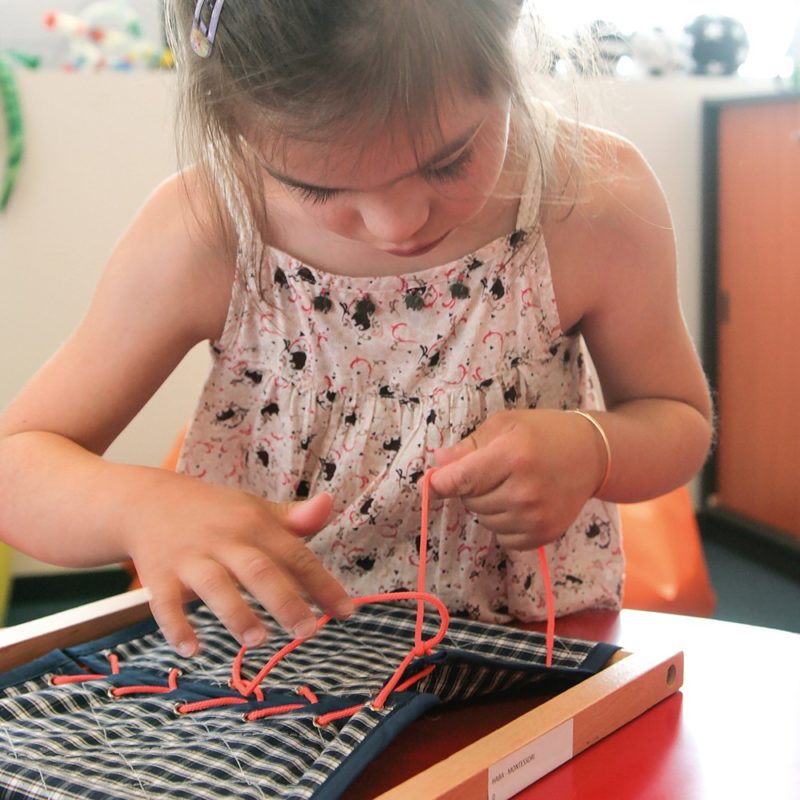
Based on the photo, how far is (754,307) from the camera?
7.19 ft

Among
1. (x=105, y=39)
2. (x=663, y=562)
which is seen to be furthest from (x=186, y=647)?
(x=105, y=39)

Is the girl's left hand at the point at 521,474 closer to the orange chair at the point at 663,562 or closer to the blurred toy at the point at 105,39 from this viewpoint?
the orange chair at the point at 663,562

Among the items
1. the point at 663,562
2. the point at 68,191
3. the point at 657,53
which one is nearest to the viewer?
the point at 663,562

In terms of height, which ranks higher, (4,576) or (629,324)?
(629,324)

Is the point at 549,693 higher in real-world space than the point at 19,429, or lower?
lower

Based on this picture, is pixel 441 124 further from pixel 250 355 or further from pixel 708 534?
pixel 708 534

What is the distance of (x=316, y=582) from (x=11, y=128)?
64.4 inches

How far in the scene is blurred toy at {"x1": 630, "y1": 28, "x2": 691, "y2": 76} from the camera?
2.34 meters

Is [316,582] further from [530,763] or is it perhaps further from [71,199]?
[71,199]

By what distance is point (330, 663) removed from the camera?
59 centimetres

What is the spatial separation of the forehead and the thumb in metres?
0.17

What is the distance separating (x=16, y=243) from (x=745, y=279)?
1.51 m

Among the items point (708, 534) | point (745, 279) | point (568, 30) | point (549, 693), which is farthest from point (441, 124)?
point (708, 534)

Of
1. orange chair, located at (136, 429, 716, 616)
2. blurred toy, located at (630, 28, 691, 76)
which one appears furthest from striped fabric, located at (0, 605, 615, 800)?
blurred toy, located at (630, 28, 691, 76)
